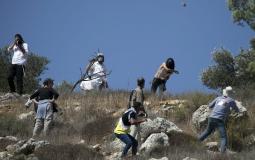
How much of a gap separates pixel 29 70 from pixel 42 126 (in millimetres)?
30918

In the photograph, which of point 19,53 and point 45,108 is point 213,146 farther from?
point 19,53

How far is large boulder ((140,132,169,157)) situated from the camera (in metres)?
23.0

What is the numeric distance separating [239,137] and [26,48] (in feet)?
27.2

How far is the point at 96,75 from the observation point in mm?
30094

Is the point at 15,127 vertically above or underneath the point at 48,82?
underneath

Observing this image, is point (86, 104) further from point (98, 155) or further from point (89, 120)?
point (98, 155)

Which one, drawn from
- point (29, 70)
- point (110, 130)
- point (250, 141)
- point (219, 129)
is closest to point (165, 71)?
point (110, 130)

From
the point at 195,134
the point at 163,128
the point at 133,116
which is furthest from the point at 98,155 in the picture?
the point at 195,134

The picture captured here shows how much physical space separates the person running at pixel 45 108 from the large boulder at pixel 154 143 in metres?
2.89

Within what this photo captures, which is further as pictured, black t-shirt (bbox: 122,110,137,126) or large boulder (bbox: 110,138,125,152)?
large boulder (bbox: 110,138,125,152)

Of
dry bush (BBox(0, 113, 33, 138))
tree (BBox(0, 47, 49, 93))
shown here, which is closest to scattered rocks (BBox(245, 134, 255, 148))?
dry bush (BBox(0, 113, 33, 138))

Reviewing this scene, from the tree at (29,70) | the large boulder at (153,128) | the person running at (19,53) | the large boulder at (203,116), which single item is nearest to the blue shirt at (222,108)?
the large boulder at (153,128)

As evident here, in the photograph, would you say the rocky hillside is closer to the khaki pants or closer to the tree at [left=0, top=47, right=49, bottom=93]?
the khaki pants

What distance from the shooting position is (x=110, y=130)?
26484 millimetres
